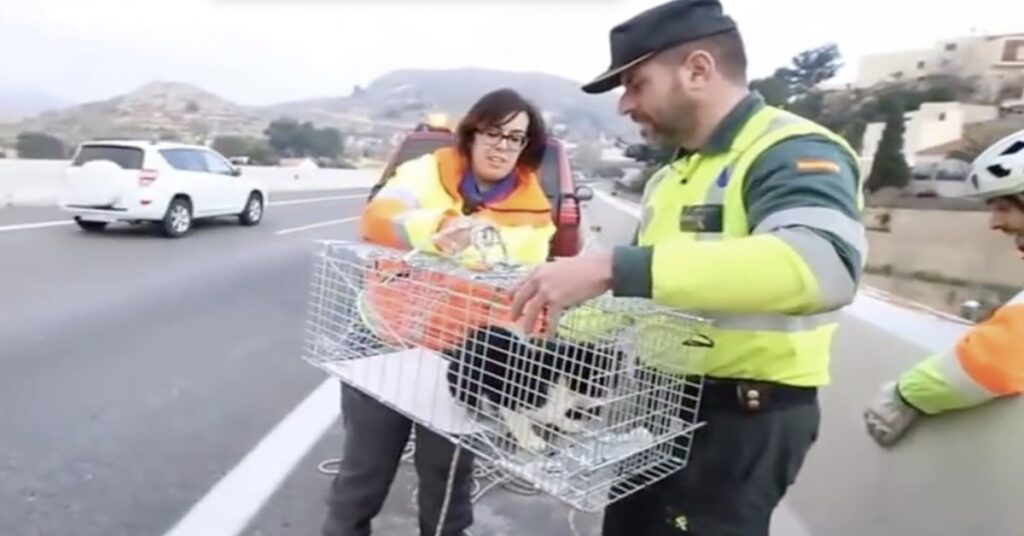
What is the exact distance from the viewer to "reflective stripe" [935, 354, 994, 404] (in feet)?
6.59

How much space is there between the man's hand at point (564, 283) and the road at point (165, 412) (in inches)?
97.3

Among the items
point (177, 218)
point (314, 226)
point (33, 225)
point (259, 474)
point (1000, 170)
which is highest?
point (1000, 170)

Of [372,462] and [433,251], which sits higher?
[433,251]

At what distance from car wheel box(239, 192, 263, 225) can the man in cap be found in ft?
56.7

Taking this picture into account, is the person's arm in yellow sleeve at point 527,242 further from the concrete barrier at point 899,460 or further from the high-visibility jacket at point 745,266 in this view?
the high-visibility jacket at point 745,266

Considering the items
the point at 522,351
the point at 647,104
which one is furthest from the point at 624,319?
the point at 647,104

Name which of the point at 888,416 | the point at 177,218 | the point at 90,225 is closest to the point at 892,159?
the point at 888,416

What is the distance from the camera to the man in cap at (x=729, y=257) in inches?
52.1

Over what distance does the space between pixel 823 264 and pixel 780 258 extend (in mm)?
73

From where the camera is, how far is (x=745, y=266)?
1.30 metres

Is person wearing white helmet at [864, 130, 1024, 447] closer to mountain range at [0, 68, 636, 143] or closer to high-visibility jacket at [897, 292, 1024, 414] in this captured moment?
high-visibility jacket at [897, 292, 1024, 414]

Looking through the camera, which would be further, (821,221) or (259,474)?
(259,474)

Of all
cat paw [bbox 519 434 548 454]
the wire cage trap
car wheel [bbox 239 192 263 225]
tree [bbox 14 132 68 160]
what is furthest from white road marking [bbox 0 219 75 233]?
cat paw [bbox 519 434 548 454]

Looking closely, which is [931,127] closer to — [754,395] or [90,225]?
[754,395]
